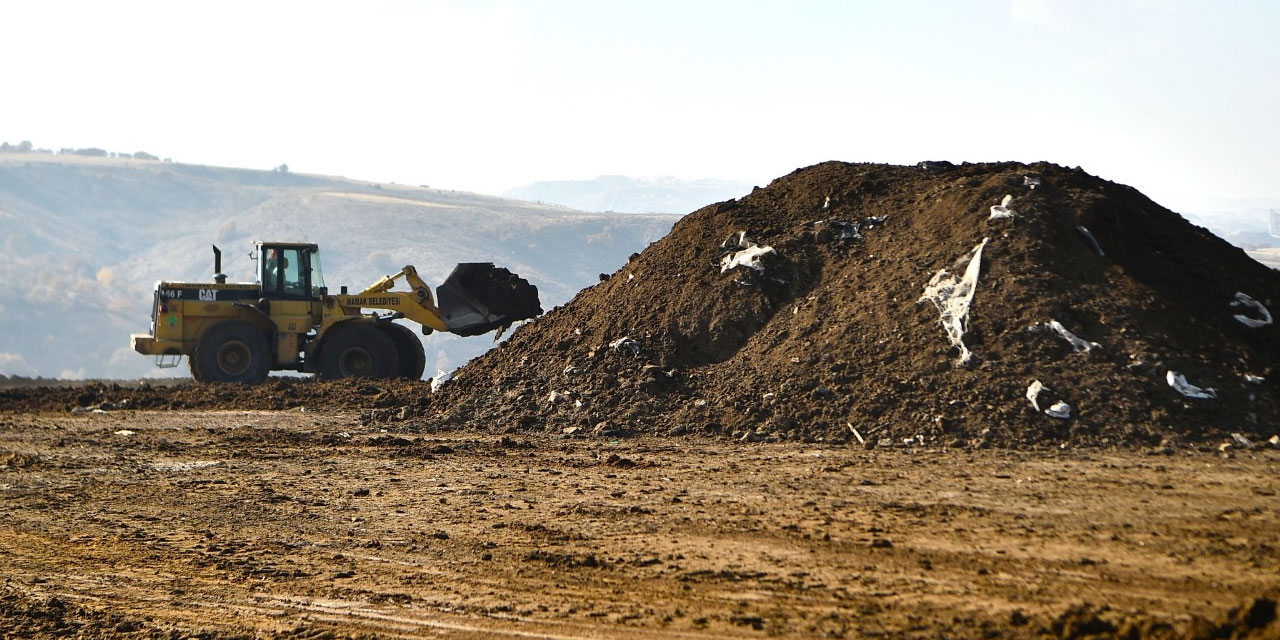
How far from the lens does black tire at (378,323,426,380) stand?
2167 cm

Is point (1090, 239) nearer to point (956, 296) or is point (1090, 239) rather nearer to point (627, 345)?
point (956, 296)

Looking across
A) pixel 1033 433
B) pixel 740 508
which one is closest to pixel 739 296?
pixel 1033 433

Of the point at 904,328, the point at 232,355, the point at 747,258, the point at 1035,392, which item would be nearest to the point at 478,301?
the point at 232,355

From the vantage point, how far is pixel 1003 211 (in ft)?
46.1

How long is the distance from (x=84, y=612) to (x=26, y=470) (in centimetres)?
579

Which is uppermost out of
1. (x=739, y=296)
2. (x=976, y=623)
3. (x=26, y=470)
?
(x=739, y=296)

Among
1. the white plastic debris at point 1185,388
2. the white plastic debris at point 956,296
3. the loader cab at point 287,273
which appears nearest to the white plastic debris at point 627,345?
the white plastic debris at point 956,296

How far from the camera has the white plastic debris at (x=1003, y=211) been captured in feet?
45.8

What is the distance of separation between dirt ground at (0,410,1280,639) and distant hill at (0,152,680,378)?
1506 inches

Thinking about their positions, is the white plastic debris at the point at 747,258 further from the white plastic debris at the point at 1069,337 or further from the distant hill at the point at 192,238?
the distant hill at the point at 192,238

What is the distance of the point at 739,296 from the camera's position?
14.8 metres

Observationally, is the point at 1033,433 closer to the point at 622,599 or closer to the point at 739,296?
the point at 739,296

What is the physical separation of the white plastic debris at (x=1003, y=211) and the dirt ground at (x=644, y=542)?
3.74 meters

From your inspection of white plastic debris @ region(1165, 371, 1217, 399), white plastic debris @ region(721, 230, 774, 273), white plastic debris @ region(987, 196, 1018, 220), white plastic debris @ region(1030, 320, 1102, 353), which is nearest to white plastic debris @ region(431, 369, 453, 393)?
white plastic debris @ region(721, 230, 774, 273)
